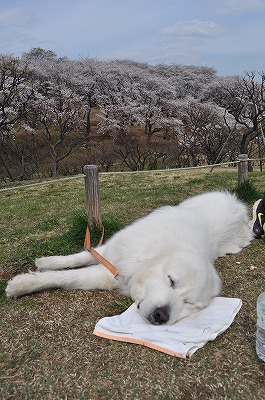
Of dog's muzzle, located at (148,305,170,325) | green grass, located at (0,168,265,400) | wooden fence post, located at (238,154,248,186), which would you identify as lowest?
green grass, located at (0,168,265,400)

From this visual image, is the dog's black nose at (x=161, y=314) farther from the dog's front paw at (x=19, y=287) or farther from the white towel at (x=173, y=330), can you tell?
the dog's front paw at (x=19, y=287)

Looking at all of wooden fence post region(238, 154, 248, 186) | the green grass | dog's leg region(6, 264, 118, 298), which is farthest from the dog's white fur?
wooden fence post region(238, 154, 248, 186)

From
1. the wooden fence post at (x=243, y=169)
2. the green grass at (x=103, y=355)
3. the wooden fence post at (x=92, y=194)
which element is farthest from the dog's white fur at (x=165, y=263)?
the wooden fence post at (x=243, y=169)

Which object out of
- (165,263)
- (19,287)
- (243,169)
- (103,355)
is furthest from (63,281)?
(243,169)

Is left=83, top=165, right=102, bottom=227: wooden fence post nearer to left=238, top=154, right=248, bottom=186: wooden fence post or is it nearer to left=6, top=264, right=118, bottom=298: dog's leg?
left=6, top=264, right=118, bottom=298: dog's leg

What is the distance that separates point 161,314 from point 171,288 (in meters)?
0.17

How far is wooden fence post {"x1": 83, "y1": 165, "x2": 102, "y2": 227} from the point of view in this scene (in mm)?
4137

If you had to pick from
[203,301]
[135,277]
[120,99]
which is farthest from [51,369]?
[120,99]

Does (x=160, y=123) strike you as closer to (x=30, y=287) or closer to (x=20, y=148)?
(x=20, y=148)

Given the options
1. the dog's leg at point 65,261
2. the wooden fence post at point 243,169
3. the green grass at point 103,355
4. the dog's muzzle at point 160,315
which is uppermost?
the wooden fence post at point 243,169

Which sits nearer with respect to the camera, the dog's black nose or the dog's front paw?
the dog's black nose

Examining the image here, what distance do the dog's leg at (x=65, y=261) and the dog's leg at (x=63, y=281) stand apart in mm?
268

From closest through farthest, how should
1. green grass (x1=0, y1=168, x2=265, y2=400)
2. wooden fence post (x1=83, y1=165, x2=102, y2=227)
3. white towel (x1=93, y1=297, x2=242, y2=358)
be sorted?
1. green grass (x1=0, y1=168, x2=265, y2=400)
2. white towel (x1=93, y1=297, x2=242, y2=358)
3. wooden fence post (x1=83, y1=165, x2=102, y2=227)

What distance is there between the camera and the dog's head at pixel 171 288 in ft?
7.69
